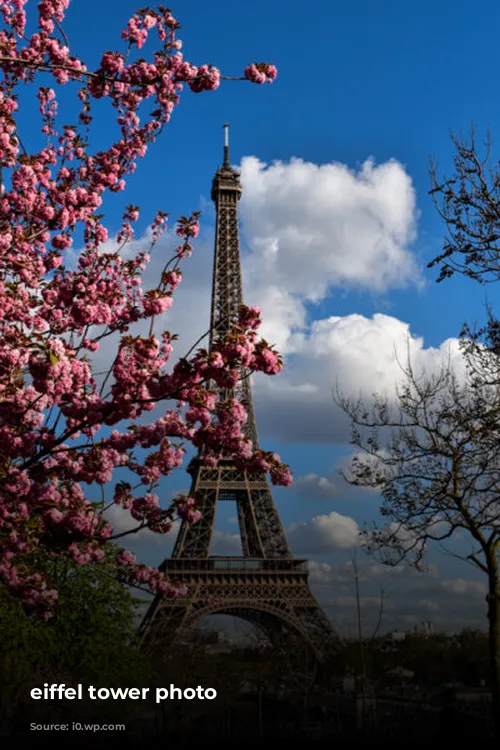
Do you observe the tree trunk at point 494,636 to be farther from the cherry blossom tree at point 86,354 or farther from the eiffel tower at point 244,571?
the eiffel tower at point 244,571

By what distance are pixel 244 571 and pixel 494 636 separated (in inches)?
1066

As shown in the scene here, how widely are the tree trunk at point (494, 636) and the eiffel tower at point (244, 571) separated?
20626 mm

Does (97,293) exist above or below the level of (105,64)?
below

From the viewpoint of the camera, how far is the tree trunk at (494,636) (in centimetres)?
1188

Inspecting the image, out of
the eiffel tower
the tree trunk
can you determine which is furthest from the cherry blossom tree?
the eiffel tower

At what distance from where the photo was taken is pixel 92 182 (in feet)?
35.0

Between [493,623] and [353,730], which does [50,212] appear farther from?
[353,730]

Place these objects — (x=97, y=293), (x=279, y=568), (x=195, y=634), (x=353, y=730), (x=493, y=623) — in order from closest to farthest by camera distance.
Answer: (x=97, y=293) < (x=493, y=623) < (x=353, y=730) < (x=195, y=634) < (x=279, y=568)

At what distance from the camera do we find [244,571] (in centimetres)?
3806

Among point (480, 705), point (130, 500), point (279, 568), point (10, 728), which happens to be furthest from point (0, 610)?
point (279, 568)

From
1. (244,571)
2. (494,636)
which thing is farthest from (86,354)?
(244,571)

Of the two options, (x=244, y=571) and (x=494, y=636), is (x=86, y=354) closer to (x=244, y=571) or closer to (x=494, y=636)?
(x=494, y=636)

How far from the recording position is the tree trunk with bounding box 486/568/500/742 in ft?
39.0

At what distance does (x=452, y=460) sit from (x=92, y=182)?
817 cm
